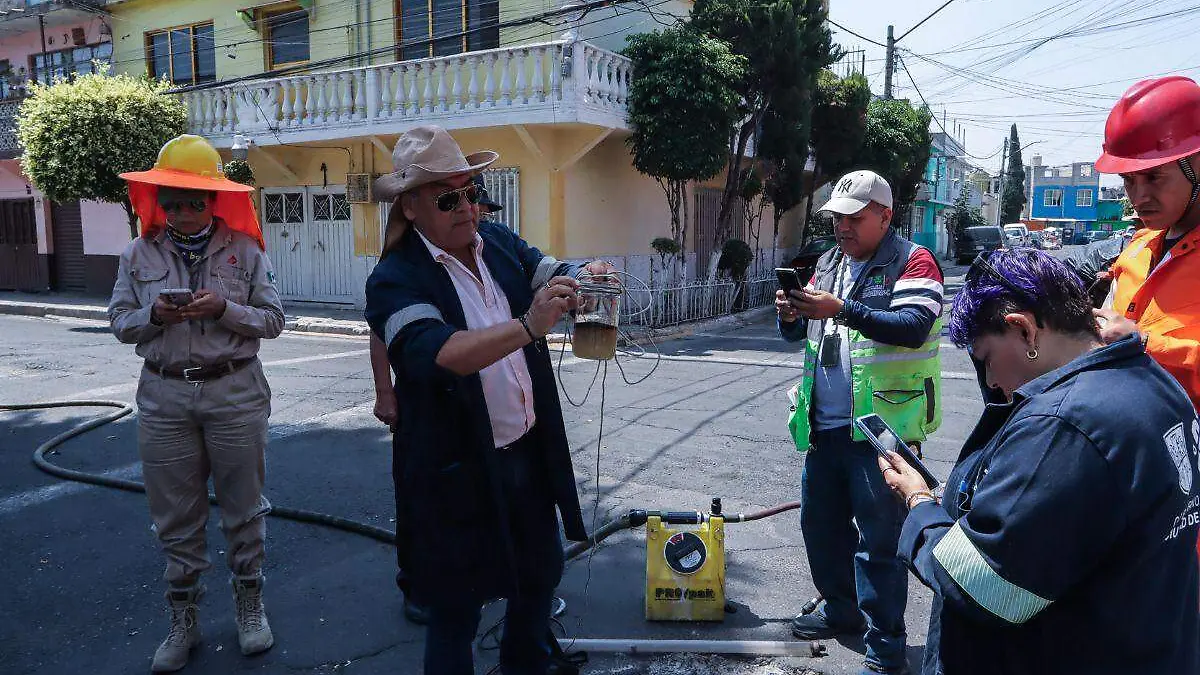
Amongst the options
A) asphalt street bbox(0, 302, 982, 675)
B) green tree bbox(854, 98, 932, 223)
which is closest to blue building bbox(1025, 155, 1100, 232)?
green tree bbox(854, 98, 932, 223)

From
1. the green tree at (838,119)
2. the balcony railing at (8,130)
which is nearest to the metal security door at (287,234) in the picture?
the balcony railing at (8,130)

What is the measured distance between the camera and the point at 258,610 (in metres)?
3.24

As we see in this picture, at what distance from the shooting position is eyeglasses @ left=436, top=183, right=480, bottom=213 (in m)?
2.31

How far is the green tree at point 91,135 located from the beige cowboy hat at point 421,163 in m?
14.2

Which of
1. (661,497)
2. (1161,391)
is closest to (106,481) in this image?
(661,497)

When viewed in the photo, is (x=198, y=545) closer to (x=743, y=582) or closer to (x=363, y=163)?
(x=743, y=582)

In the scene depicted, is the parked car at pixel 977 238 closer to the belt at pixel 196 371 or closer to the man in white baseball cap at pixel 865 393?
the man in white baseball cap at pixel 865 393

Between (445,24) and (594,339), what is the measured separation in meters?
13.5

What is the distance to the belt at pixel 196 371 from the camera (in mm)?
3020

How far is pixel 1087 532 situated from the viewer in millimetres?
1331

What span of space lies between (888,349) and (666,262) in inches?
474

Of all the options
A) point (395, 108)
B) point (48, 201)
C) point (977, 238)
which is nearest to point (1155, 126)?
point (395, 108)

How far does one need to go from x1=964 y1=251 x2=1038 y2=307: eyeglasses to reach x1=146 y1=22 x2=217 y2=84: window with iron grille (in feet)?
61.6

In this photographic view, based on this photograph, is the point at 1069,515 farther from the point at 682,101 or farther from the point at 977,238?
the point at 977,238
